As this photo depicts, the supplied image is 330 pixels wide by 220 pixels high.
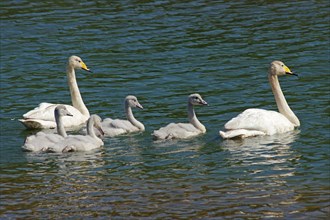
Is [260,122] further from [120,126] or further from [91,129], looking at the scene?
[91,129]

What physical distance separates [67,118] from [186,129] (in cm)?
340

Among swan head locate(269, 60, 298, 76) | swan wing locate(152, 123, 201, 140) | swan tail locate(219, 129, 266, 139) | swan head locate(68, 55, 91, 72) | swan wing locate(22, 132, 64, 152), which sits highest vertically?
swan head locate(68, 55, 91, 72)

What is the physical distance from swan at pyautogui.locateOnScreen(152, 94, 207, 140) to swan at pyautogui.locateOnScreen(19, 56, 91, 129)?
9.39 ft

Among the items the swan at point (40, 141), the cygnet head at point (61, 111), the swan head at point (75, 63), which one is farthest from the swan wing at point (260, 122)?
the swan head at point (75, 63)

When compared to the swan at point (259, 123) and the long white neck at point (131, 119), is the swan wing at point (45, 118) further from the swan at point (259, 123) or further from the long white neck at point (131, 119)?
the swan at point (259, 123)

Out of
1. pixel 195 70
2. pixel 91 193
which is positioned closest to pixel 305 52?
pixel 195 70

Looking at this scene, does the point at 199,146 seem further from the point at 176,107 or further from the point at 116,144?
the point at 176,107

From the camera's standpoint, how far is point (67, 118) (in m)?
22.1

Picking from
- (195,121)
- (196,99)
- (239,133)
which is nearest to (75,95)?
(196,99)

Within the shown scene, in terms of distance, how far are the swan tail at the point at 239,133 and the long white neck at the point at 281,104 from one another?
108cm

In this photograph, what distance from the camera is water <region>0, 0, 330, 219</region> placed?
14.9 meters

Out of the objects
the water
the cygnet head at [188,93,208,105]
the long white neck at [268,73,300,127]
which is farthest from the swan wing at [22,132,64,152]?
the long white neck at [268,73,300,127]

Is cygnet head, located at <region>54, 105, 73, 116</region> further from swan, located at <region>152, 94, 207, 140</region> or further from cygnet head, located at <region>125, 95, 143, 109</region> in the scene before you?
swan, located at <region>152, 94, 207, 140</region>

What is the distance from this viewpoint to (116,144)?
1972 cm
